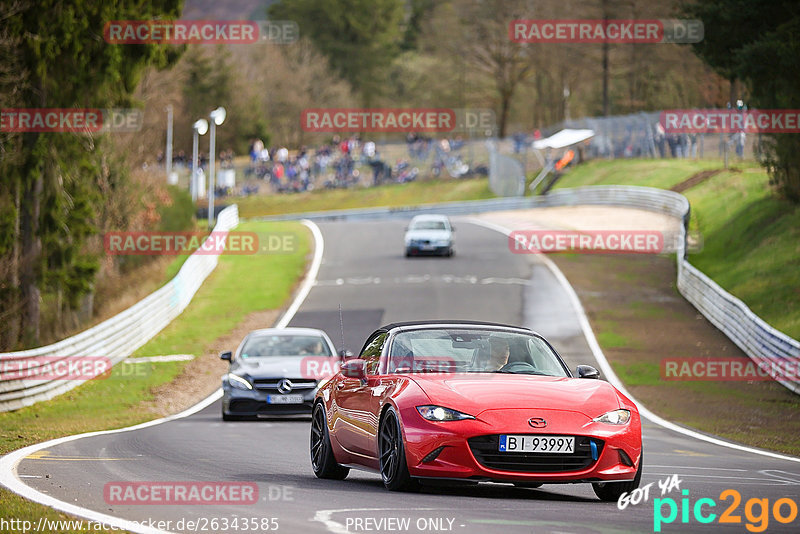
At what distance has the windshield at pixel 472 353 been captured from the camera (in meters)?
10.2

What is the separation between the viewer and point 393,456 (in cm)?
958

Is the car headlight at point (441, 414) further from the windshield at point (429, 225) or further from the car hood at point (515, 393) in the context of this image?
the windshield at point (429, 225)

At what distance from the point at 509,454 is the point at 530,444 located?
164 mm

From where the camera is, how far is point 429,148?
88.8 metres

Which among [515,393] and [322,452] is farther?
[322,452]

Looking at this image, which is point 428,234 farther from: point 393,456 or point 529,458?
point 529,458

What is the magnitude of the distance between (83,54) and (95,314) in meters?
22.7

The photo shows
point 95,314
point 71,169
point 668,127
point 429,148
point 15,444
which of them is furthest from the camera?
point 429,148

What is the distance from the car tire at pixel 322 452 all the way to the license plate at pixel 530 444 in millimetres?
2450

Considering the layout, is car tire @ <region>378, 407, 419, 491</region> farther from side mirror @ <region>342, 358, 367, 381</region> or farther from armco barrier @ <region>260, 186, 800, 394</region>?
armco barrier @ <region>260, 186, 800, 394</region>

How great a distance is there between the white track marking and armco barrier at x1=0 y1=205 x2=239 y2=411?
10343 mm

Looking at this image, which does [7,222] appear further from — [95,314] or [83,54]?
[95,314]

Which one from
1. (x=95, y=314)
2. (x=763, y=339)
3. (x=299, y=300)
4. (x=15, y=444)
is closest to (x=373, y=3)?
(x=95, y=314)

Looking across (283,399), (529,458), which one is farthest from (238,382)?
(529,458)
